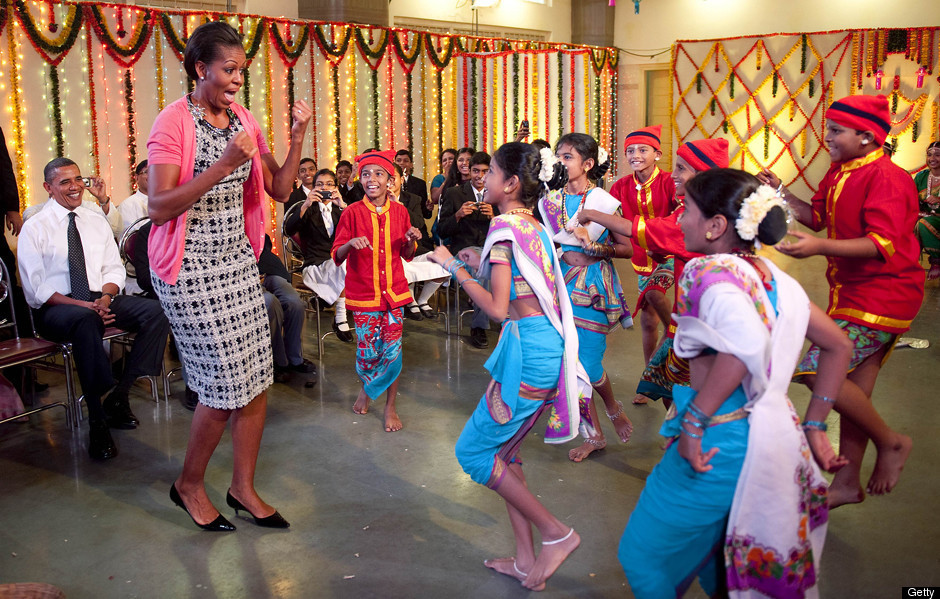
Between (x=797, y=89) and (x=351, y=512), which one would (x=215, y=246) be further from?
(x=797, y=89)

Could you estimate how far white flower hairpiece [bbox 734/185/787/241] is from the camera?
1926 mm

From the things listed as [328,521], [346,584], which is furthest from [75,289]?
[346,584]

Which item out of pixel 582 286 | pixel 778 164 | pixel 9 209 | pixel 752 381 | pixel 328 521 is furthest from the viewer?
pixel 778 164

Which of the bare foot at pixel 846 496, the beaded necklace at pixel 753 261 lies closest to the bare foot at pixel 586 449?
the bare foot at pixel 846 496

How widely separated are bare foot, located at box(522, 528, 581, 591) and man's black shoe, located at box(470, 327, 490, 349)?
3.20m

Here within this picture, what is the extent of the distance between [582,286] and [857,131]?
4.09ft

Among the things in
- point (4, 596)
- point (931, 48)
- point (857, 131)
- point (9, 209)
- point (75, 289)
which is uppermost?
point (931, 48)

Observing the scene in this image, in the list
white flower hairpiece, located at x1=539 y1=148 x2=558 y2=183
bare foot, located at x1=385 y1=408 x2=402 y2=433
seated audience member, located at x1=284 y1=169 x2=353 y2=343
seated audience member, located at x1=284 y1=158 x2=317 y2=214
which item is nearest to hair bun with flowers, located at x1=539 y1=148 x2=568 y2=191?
white flower hairpiece, located at x1=539 y1=148 x2=558 y2=183

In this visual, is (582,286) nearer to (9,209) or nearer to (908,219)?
(908,219)

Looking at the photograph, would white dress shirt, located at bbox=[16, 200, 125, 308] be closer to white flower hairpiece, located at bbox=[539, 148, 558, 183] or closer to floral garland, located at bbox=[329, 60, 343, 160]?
white flower hairpiece, located at bbox=[539, 148, 558, 183]

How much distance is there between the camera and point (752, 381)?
1881mm

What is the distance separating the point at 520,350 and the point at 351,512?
1129mm

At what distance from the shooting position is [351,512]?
10.7 feet

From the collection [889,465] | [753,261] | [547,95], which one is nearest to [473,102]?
[547,95]
